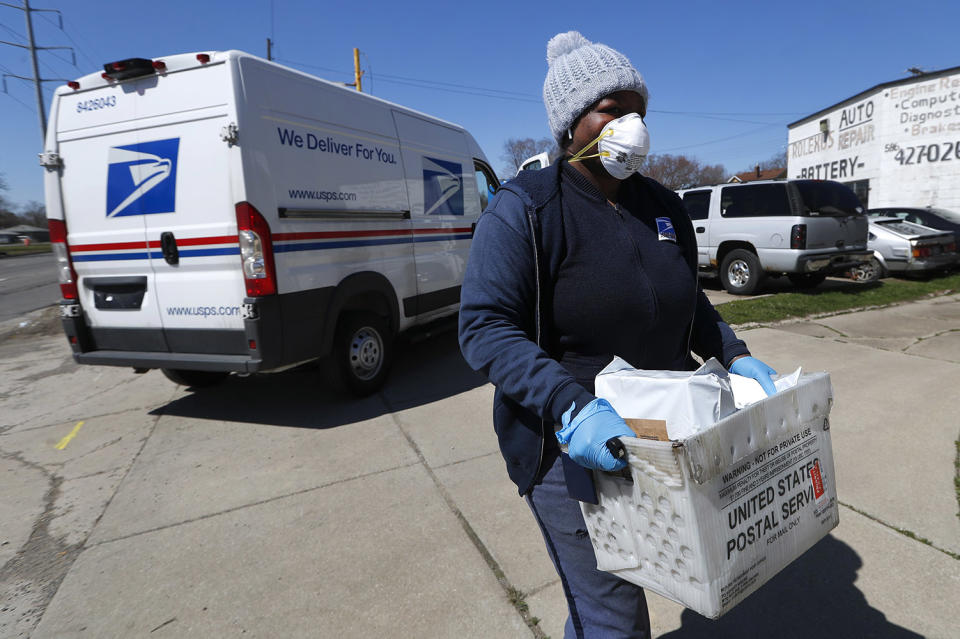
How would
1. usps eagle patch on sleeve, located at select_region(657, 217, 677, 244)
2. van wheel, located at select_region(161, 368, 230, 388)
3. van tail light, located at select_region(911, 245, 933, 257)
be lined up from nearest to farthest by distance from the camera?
usps eagle patch on sleeve, located at select_region(657, 217, 677, 244)
van wheel, located at select_region(161, 368, 230, 388)
van tail light, located at select_region(911, 245, 933, 257)

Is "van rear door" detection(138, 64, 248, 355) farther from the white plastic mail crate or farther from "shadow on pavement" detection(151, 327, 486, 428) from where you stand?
the white plastic mail crate

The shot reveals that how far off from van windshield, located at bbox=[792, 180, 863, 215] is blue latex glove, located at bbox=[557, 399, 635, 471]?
925cm

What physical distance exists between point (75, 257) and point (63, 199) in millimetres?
479

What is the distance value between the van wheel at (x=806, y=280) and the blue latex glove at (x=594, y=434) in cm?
1023

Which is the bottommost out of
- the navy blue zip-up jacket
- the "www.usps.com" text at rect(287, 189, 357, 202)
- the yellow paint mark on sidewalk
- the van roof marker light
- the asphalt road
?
the yellow paint mark on sidewalk

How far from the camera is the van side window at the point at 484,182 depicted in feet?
23.0

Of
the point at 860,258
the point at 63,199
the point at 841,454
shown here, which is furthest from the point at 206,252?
the point at 860,258

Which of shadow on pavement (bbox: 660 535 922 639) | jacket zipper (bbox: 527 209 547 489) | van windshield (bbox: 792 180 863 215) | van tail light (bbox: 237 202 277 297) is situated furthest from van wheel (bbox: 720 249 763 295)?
jacket zipper (bbox: 527 209 547 489)

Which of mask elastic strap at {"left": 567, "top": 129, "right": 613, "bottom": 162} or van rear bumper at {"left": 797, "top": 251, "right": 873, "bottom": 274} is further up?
mask elastic strap at {"left": 567, "top": 129, "right": 613, "bottom": 162}

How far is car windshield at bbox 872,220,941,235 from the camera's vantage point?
434 inches

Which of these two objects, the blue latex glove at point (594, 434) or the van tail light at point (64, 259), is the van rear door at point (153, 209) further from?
the blue latex glove at point (594, 434)

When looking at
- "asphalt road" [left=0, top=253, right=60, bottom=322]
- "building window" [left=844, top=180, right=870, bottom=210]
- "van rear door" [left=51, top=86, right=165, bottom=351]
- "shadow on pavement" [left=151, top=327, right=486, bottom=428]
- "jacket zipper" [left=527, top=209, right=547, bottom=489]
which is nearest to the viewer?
"jacket zipper" [left=527, top=209, right=547, bottom=489]

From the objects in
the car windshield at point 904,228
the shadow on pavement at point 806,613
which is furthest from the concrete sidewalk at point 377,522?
A: the car windshield at point 904,228

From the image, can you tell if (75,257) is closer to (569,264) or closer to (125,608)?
(125,608)
